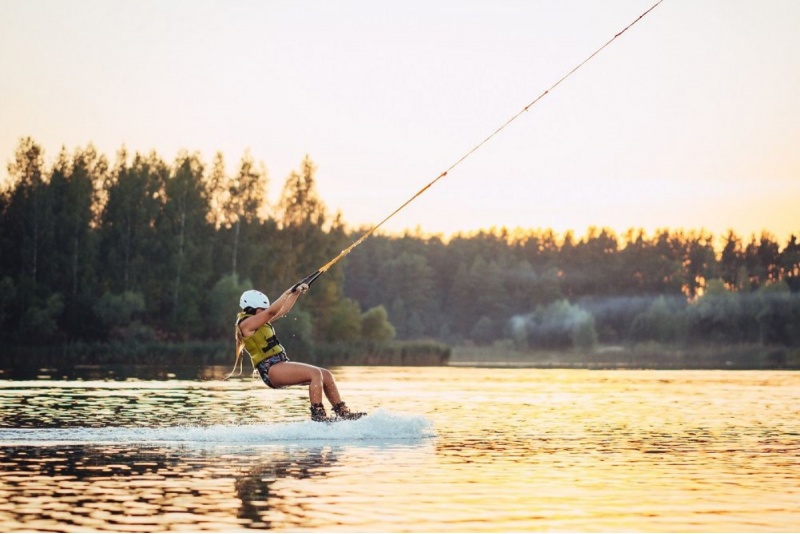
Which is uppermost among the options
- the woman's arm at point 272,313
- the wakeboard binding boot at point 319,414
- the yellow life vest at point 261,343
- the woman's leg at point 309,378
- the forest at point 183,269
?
the forest at point 183,269

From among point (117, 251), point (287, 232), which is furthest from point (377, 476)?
point (287, 232)

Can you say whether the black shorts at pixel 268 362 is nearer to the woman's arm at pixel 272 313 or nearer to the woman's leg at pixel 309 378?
the woman's leg at pixel 309 378

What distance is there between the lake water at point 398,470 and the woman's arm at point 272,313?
1490mm

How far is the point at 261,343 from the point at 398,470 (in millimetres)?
4864

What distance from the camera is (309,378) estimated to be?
19.2m

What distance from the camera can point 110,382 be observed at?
41.6 m

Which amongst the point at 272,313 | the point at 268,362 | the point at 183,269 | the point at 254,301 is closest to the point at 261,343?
the point at 268,362

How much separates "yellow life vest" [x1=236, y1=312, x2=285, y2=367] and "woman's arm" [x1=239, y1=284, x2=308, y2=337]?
158mm

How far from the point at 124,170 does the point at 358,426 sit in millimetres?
77584

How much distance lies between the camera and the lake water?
11.5m

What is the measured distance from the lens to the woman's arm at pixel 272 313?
1858cm

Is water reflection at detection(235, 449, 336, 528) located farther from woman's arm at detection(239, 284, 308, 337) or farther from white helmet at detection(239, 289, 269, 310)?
white helmet at detection(239, 289, 269, 310)

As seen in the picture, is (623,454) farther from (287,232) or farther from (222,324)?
(287,232)

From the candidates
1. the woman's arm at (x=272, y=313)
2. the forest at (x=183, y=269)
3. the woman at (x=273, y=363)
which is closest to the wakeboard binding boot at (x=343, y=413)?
the woman at (x=273, y=363)
